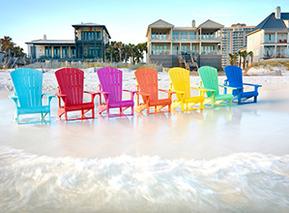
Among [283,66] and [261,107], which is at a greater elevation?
[283,66]

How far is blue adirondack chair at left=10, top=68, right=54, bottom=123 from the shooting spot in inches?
188

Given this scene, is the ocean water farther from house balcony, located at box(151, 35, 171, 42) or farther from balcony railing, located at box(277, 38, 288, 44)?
balcony railing, located at box(277, 38, 288, 44)

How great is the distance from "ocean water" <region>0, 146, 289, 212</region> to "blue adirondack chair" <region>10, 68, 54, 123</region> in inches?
65.3

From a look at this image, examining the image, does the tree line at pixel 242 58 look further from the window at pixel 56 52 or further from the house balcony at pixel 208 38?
the window at pixel 56 52

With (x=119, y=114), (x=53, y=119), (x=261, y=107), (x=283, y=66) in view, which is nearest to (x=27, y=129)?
(x=53, y=119)

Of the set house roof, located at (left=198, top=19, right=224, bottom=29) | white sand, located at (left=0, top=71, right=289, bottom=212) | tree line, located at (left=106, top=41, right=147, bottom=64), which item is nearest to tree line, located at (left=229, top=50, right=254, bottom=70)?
house roof, located at (left=198, top=19, right=224, bottom=29)

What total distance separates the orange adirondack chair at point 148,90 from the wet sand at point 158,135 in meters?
0.25

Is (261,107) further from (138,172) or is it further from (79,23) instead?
(79,23)

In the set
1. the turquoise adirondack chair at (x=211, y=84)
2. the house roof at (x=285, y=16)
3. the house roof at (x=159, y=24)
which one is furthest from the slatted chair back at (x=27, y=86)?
the house roof at (x=285, y=16)

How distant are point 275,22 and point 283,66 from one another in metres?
10.6

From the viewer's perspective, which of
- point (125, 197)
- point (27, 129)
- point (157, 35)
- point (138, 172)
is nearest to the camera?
point (125, 197)

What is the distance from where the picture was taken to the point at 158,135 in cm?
409

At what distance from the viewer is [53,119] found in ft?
17.4

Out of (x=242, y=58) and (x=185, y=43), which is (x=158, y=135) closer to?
(x=185, y=43)
